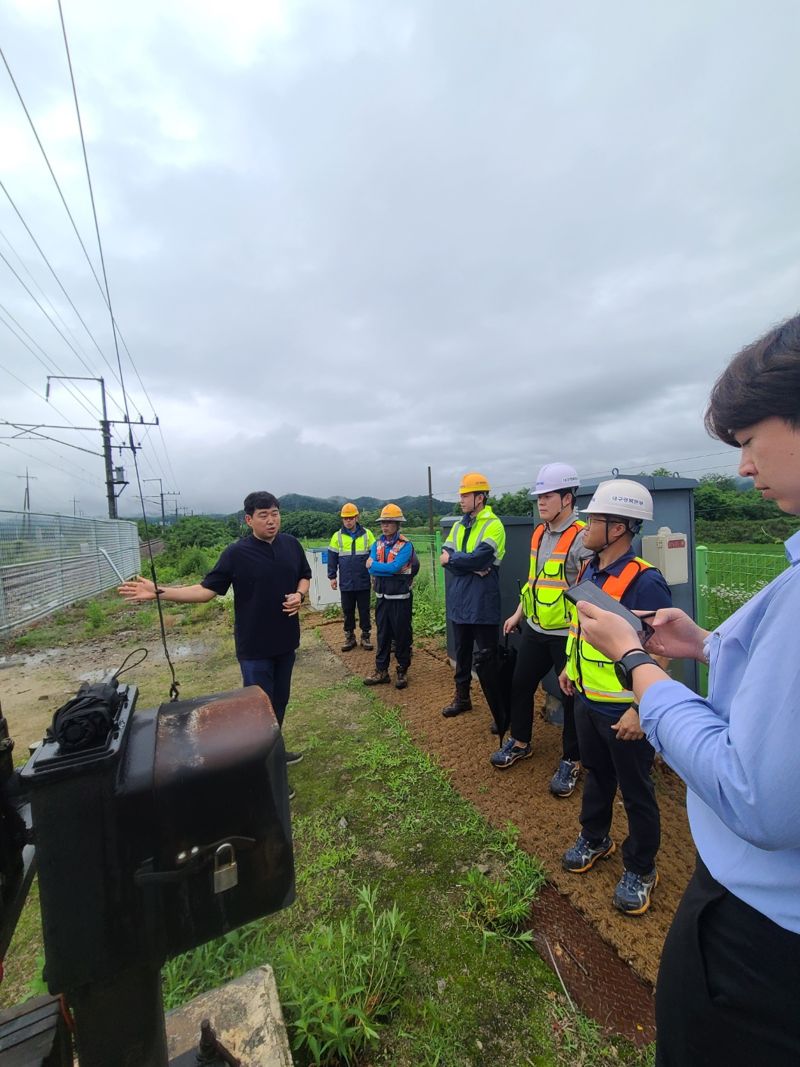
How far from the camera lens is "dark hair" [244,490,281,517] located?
3.24 metres

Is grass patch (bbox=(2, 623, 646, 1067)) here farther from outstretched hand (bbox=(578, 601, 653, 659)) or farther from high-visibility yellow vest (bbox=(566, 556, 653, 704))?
outstretched hand (bbox=(578, 601, 653, 659))

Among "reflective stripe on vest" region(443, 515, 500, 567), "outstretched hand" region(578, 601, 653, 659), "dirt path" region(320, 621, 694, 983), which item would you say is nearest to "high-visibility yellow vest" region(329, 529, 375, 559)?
"dirt path" region(320, 621, 694, 983)

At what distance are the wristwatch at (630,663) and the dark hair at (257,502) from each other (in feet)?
8.59

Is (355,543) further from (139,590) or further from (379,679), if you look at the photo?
(139,590)

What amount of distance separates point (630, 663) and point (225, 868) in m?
0.95

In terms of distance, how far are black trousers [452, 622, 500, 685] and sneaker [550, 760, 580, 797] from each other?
96 centimetres

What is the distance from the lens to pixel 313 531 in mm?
29641

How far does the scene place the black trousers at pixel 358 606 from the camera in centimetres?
654

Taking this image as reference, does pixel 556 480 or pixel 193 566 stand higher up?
pixel 556 480

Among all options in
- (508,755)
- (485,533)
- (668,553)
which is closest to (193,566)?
(485,533)

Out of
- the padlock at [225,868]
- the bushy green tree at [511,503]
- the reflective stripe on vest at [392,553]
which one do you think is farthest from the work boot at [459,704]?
the bushy green tree at [511,503]

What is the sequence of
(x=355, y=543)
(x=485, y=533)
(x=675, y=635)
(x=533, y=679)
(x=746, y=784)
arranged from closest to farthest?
(x=746, y=784) < (x=675, y=635) < (x=533, y=679) < (x=485, y=533) < (x=355, y=543)

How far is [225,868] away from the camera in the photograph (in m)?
0.85

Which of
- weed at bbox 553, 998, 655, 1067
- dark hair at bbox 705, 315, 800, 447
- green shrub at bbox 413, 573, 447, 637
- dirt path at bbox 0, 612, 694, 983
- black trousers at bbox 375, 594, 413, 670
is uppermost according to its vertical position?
dark hair at bbox 705, 315, 800, 447
